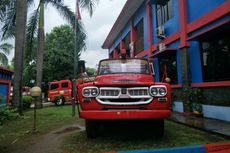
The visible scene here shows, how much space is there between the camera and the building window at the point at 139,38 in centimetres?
1723

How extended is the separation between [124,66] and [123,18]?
13.7 meters

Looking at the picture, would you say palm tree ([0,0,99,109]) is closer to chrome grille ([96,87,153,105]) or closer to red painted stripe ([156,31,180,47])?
red painted stripe ([156,31,180,47])

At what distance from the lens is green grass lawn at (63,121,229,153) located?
4.92 m

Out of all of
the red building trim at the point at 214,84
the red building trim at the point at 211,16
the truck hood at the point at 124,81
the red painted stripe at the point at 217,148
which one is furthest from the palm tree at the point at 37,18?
the red painted stripe at the point at 217,148

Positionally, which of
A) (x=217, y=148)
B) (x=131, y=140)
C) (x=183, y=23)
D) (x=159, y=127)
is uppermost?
(x=183, y=23)

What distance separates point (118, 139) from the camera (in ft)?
18.5

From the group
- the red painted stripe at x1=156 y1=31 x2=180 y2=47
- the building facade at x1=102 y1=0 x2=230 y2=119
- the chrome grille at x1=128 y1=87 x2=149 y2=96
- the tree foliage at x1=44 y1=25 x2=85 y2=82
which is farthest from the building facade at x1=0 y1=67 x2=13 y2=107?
the tree foliage at x1=44 y1=25 x2=85 y2=82

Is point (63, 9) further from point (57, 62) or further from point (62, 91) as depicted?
point (57, 62)

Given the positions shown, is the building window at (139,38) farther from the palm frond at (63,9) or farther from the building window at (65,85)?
the building window at (65,85)

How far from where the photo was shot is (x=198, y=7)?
9.59m

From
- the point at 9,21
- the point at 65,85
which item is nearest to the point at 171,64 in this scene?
the point at 9,21

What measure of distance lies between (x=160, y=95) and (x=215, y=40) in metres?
4.76

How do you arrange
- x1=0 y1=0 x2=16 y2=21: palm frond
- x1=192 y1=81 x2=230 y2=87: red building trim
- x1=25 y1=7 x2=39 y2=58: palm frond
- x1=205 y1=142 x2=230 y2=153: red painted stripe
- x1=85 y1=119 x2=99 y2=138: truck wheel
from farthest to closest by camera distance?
1. x1=25 y1=7 x2=39 y2=58: palm frond
2. x1=0 y1=0 x2=16 y2=21: palm frond
3. x1=192 y1=81 x2=230 y2=87: red building trim
4. x1=85 y1=119 x2=99 y2=138: truck wheel
5. x1=205 y1=142 x2=230 y2=153: red painted stripe

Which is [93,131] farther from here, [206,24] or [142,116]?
[206,24]
